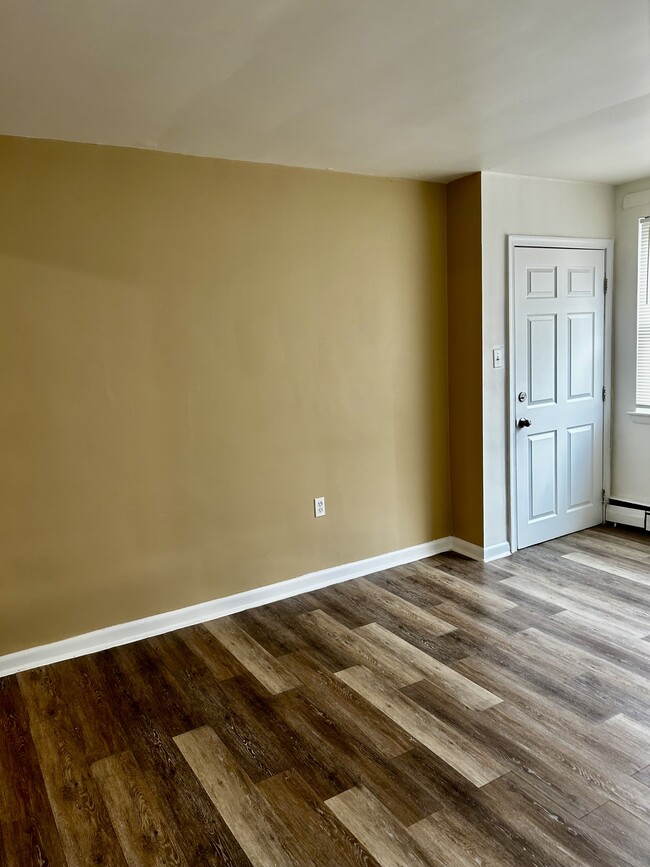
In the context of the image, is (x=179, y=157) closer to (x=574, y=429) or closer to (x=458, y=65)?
(x=458, y=65)

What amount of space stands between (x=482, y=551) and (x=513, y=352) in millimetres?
1279

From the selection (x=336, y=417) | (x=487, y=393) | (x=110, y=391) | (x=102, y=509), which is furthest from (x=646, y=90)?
(x=102, y=509)

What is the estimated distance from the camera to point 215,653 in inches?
125

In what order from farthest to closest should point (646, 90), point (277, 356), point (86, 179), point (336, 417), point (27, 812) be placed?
point (336, 417), point (277, 356), point (86, 179), point (646, 90), point (27, 812)

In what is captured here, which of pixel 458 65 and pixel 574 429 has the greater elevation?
pixel 458 65

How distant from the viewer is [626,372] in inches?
185

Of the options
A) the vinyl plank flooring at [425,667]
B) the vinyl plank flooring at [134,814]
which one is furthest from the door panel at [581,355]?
the vinyl plank flooring at [134,814]

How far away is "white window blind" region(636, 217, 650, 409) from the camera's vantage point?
14.7ft

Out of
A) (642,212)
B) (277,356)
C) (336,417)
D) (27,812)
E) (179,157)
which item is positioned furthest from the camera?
(642,212)

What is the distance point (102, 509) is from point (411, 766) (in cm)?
183

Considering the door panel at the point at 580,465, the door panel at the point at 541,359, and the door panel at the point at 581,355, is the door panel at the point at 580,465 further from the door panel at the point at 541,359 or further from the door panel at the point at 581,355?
the door panel at the point at 541,359

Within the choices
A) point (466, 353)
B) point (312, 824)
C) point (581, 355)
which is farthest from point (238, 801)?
point (581, 355)

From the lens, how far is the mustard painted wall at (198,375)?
119 inches

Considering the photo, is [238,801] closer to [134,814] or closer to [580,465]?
[134,814]
